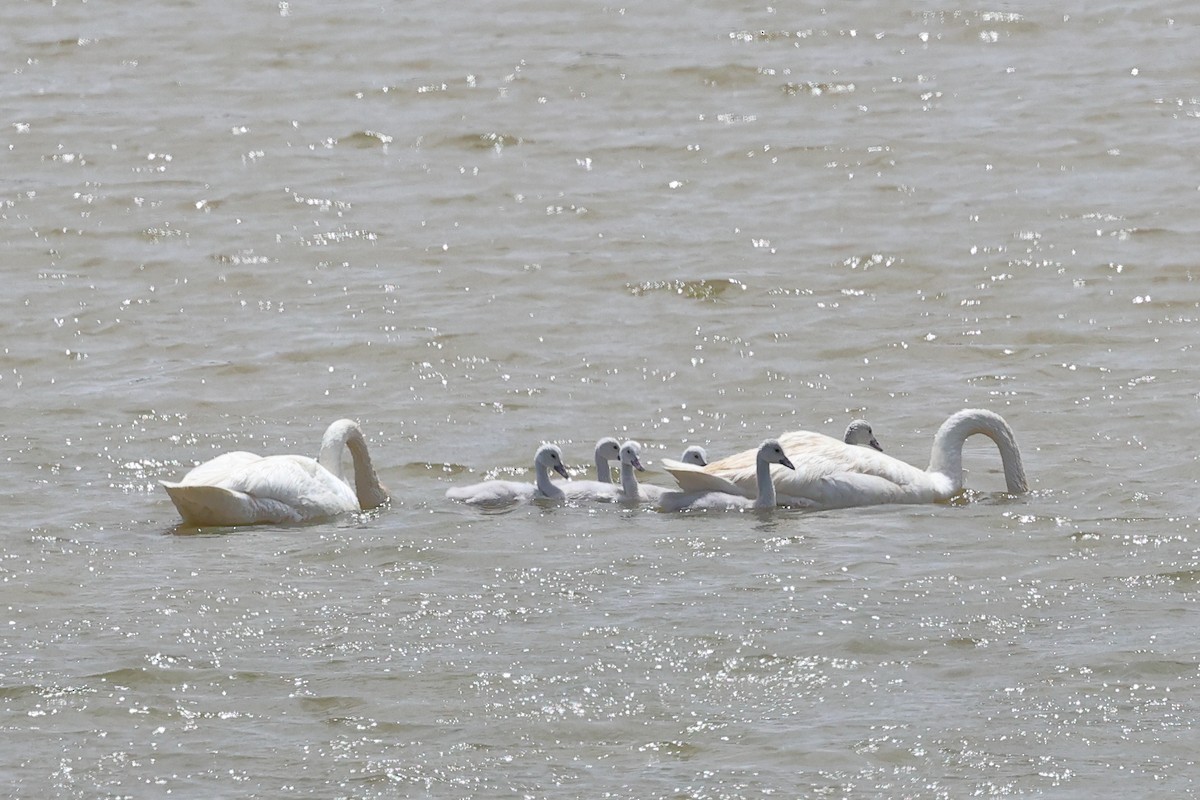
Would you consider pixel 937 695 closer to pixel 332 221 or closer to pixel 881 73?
pixel 332 221

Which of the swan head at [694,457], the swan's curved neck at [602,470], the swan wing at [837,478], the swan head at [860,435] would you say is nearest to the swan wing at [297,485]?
the swan's curved neck at [602,470]

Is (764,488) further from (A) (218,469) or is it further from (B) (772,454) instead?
(A) (218,469)

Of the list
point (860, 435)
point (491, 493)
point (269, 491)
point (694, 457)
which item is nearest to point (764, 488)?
point (694, 457)

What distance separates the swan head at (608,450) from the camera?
12.8 meters

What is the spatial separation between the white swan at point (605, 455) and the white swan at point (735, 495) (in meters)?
0.55

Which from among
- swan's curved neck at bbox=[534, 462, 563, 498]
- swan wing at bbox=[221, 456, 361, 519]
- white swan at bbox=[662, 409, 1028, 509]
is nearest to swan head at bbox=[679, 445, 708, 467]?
white swan at bbox=[662, 409, 1028, 509]

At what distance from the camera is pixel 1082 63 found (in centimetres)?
2439

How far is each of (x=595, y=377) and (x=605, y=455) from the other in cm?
246

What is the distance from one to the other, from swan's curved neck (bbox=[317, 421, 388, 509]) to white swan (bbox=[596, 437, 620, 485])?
1.19 m

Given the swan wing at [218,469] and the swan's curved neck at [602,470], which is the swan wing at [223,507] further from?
the swan's curved neck at [602,470]

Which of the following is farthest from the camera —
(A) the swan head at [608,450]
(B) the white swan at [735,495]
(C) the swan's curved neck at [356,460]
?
(A) the swan head at [608,450]

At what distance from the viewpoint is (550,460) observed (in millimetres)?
12641

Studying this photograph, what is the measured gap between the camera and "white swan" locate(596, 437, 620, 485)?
42.2 feet

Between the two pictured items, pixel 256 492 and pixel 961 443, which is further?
pixel 961 443
